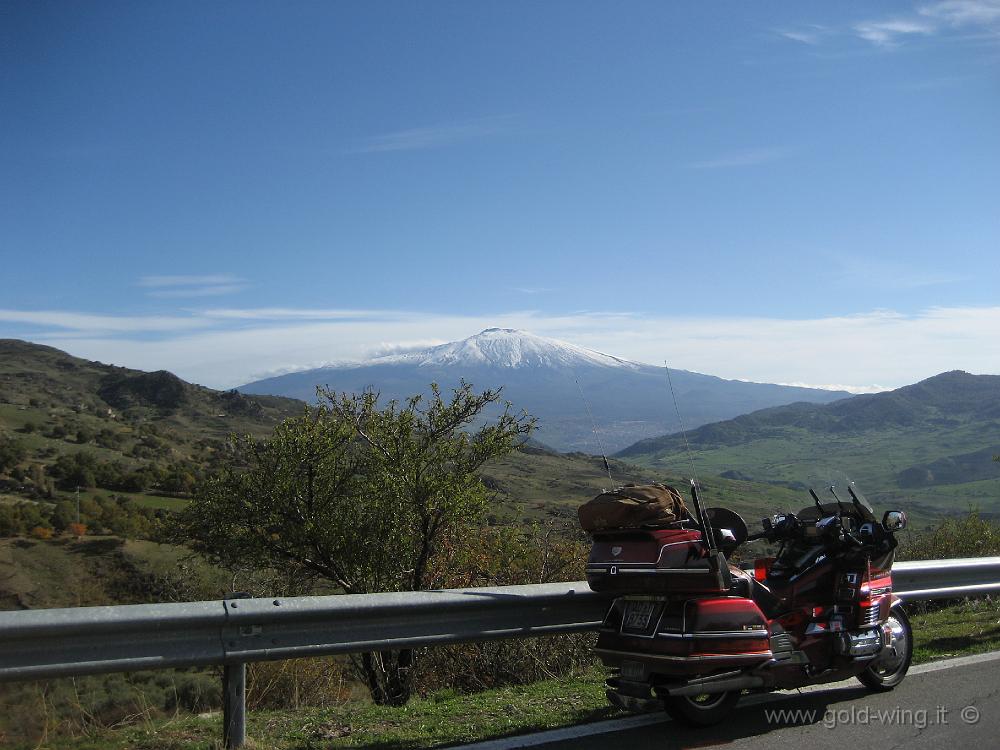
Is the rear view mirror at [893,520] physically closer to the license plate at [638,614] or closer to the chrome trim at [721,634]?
the chrome trim at [721,634]

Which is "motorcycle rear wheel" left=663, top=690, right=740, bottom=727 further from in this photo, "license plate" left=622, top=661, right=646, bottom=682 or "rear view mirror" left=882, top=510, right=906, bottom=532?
"rear view mirror" left=882, top=510, right=906, bottom=532

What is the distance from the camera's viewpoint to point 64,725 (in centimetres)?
526

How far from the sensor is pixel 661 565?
17.1 feet

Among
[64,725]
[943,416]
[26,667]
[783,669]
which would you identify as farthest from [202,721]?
[943,416]

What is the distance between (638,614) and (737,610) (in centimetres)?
65

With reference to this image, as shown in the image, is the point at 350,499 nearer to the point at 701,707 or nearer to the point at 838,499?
the point at 838,499

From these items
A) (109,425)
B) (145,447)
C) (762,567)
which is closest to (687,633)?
(762,567)

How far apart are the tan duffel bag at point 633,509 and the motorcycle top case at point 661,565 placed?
0.08 meters

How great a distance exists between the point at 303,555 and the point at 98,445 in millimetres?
51747

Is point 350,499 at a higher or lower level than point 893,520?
lower

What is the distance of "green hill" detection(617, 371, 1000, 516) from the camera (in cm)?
7777

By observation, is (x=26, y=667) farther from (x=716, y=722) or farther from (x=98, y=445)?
(x=98, y=445)

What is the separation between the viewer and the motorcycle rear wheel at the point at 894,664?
6.34m

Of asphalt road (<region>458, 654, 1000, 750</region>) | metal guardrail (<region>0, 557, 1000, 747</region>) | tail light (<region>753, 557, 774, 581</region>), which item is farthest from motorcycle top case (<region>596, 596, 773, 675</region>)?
tail light (<region>753, 557, 774, 581</region>)
